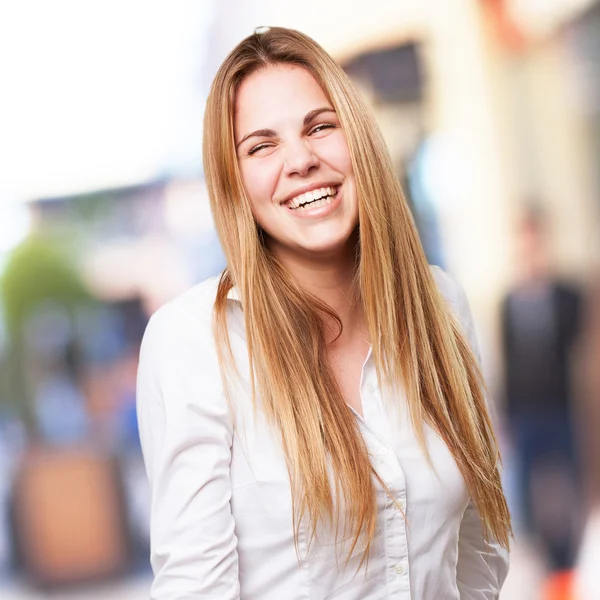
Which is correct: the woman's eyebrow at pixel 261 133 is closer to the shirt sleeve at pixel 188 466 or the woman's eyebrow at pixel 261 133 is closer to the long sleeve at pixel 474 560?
the shirt sleeve at pixel 188 466

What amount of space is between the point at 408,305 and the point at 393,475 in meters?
0.29

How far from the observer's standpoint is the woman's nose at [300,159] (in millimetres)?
1265

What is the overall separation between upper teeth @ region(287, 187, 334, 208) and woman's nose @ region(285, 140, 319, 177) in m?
0.03

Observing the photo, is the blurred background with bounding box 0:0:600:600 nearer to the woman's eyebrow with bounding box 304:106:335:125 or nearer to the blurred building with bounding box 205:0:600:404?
the blurred building with bounding box 205:0:600:404

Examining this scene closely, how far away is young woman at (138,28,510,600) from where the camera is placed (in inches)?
45.7

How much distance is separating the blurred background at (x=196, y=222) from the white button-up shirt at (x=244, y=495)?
7.17 feet

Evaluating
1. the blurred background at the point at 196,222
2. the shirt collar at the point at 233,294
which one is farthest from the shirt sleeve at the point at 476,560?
the blurred background at the point at 196,222

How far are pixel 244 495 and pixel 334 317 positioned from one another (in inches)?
13.6

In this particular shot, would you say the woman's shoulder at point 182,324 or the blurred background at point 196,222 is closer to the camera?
the woman's shoulder at point 182,324

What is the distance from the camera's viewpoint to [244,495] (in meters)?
1.18

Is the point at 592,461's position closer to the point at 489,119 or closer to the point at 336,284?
the point at 489,119

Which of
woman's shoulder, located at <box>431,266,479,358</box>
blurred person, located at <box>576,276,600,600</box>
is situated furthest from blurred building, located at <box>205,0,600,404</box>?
woman's shoulder, located at <box>431,266,479,358</box>

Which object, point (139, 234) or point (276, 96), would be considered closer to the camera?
point (276, 96)

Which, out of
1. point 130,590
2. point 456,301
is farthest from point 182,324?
point 130,590
